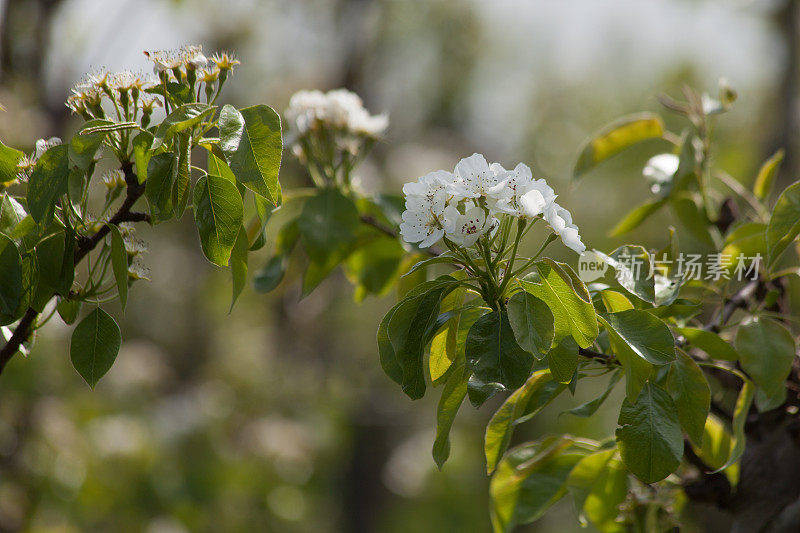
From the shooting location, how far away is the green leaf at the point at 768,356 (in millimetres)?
Answer: 661

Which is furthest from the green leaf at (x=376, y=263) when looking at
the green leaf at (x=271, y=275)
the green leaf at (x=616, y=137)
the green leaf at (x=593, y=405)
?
the green leaf at (x=593, y=405)

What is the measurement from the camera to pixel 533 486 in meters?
0.81

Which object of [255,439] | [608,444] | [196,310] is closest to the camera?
[608,444]

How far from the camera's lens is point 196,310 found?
25.0 ft

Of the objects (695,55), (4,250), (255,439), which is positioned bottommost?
(255,439)

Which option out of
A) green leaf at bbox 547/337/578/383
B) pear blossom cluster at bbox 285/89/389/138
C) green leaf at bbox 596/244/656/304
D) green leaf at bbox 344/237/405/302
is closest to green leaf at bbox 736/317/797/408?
green leaf at bbox 596/244/656/304

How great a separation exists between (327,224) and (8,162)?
32cm

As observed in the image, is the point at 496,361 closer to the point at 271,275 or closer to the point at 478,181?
the point at 478,181

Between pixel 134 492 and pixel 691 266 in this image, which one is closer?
pixel 691 266

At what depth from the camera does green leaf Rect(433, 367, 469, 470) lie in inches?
22.5

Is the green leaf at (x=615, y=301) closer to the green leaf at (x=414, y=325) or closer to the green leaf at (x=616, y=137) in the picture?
the green leaf at (x=414, y=325)

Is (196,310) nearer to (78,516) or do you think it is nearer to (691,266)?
(78,516)

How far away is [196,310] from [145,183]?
735 cm

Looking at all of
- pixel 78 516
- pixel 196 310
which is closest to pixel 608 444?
pixel 78 516
